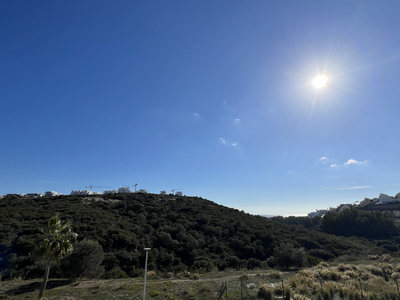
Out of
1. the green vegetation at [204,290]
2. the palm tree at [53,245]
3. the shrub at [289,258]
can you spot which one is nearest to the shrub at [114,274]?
the green vegetation at [204,290]

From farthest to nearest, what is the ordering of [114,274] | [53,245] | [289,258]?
[289,258], [114,274], [53,245]

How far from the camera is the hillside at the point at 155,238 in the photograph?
28109 mm

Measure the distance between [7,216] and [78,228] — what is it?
14443 millimetres

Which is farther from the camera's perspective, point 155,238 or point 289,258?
point 155,238

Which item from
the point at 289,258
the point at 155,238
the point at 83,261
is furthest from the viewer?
the point at 155,238

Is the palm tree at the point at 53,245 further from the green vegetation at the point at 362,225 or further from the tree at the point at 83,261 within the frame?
the green vegetation at the point at 362,225

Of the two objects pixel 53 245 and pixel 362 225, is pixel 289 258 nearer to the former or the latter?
pixel 53 245

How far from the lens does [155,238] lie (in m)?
39.4

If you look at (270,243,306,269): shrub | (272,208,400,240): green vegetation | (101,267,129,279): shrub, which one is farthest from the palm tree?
(272,208,400,240): green vegetation

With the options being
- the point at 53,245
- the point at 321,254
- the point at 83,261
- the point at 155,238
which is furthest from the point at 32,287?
the point at 321,254

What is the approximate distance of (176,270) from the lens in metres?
30.8

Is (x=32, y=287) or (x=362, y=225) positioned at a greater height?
(x=362, y=225)

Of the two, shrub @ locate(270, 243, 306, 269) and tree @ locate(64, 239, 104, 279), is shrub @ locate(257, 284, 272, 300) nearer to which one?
tree @ locate(64, 239, 104, 279)

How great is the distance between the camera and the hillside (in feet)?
92.2
